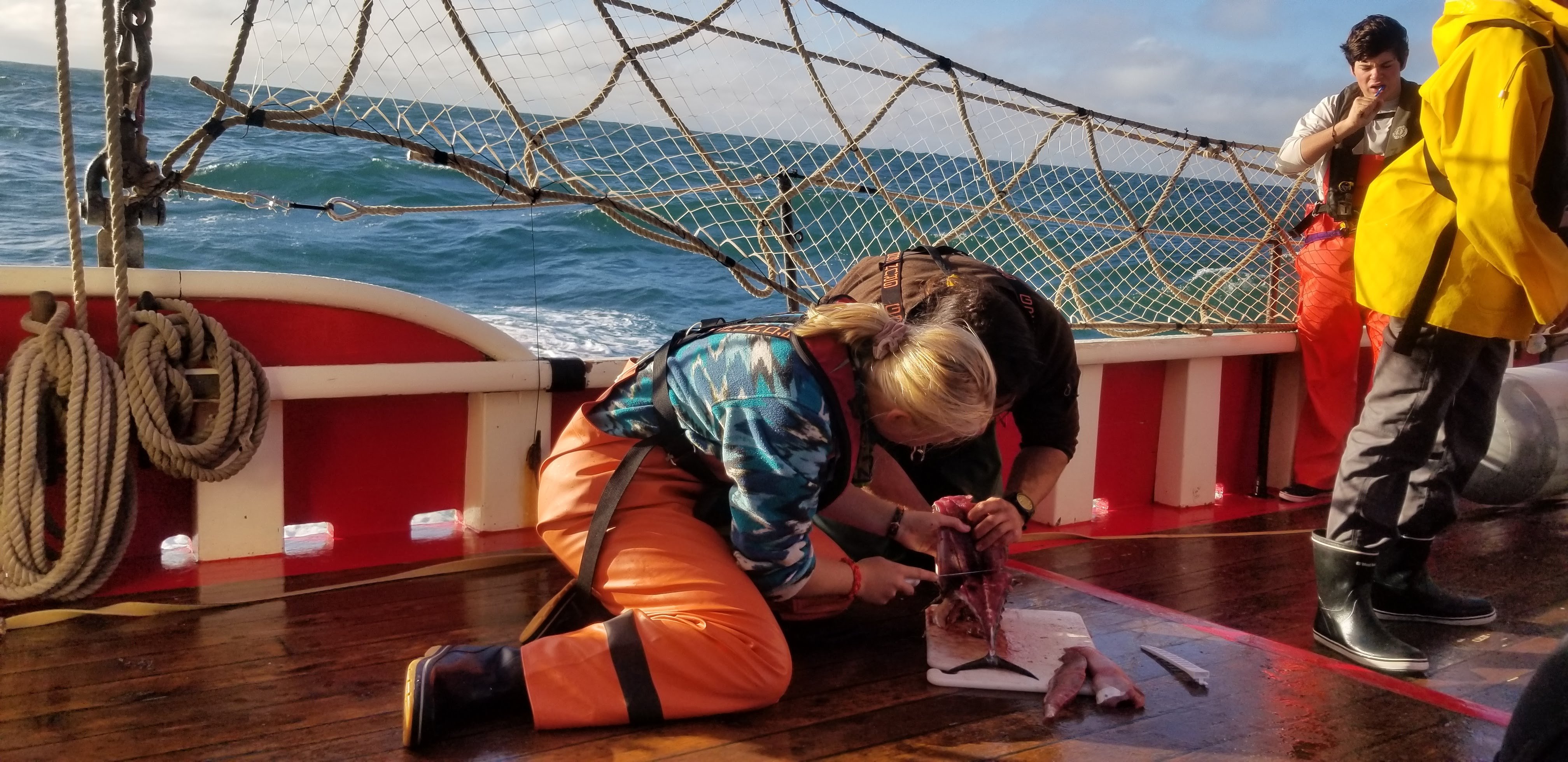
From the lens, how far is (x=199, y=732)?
6.24ft

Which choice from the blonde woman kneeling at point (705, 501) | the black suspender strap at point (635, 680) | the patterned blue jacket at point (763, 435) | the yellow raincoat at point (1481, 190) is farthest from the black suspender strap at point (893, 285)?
the yellow raincoat at point (1481, 190)

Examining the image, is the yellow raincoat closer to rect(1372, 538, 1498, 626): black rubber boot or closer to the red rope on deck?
rect(1372, 538, 1498, 626): black rubber boot

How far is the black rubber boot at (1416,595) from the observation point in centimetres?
290

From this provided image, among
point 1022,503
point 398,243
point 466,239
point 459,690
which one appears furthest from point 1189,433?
point 398,243

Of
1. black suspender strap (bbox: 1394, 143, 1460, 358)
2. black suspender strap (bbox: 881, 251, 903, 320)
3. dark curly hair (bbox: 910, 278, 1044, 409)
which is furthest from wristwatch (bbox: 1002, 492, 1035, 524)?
black suspender strap (bbox: 1394, 143, 1460, 358)

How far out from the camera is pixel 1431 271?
2.50m

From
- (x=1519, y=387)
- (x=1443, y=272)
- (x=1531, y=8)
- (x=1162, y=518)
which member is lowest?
(x=1162, y=518)

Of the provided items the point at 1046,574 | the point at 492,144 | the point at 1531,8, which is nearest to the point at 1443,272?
the point at 1531,8

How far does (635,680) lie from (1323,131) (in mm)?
3102

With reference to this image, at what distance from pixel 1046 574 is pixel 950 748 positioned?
1.14 metres

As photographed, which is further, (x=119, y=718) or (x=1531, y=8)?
(x=1531, y=8)

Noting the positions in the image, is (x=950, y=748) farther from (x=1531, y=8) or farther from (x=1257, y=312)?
(x=1257, y=312)

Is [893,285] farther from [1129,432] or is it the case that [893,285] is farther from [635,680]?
[1129,432]

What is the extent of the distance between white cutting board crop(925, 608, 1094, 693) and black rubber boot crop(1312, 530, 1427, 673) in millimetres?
583
